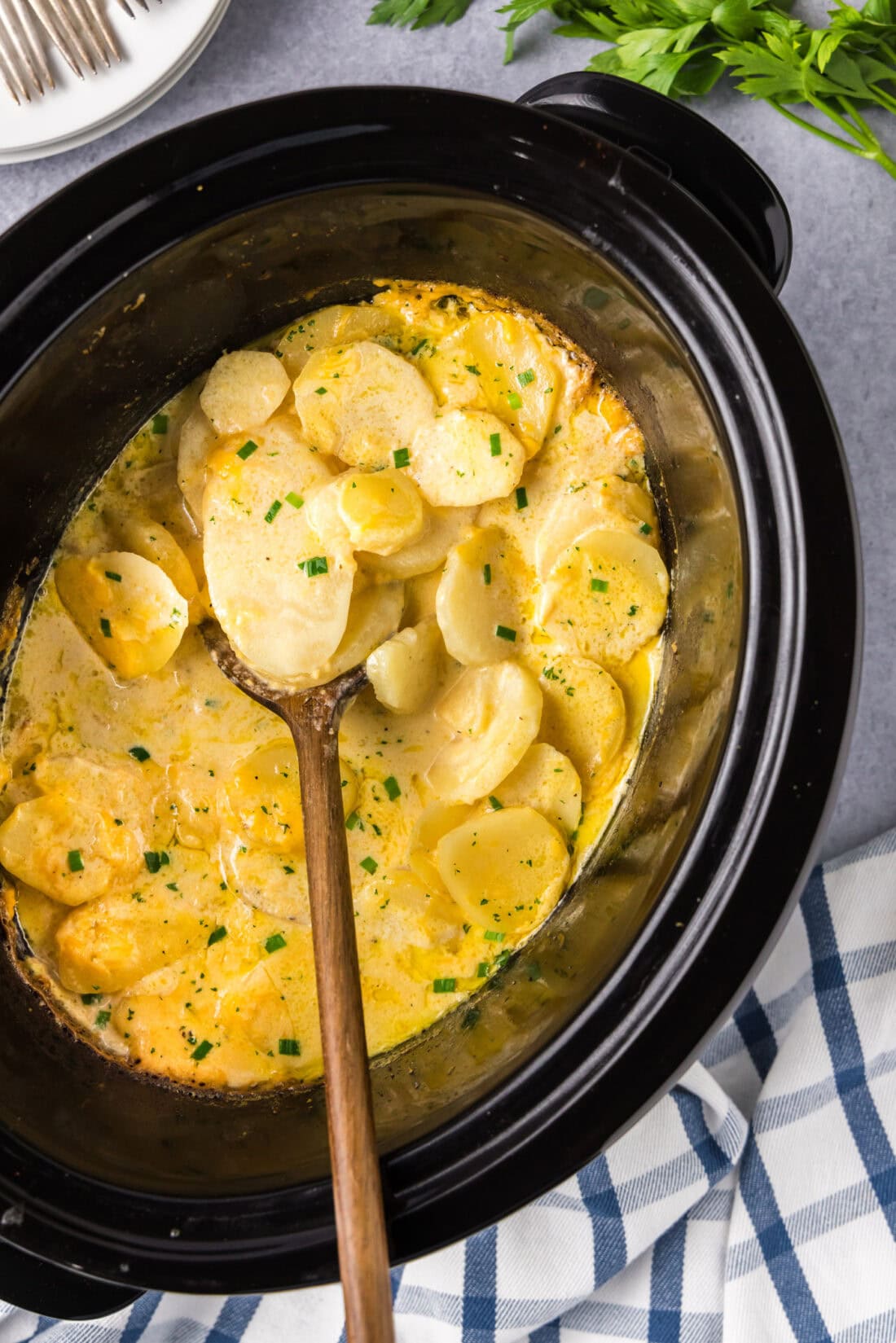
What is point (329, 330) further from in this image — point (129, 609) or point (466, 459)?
point (129, 609)

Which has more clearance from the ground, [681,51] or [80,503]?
[681,51]

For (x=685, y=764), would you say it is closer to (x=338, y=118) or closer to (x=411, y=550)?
(x=411, y=550)

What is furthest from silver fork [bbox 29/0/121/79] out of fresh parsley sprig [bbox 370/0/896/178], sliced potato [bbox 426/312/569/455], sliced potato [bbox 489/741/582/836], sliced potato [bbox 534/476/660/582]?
sliced potato [bbox 489/741/582/836]

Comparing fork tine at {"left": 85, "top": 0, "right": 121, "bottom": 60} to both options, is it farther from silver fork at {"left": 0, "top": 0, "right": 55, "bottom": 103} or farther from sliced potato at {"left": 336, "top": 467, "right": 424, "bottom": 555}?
sliced potato at {"left": 336, "top": 467, "right": 424, "bottom": 555}

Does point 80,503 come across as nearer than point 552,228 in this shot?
No

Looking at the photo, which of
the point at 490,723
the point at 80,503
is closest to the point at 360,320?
the point at 80,503

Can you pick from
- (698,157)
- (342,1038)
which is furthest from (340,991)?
(698,157)
